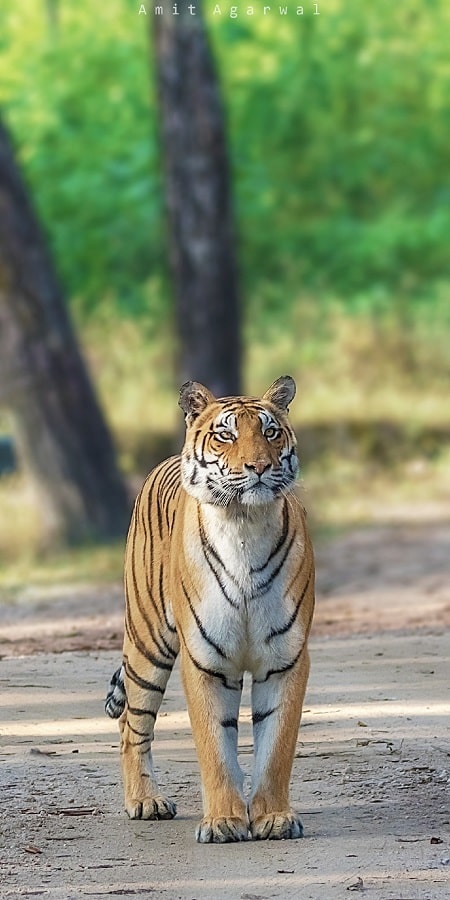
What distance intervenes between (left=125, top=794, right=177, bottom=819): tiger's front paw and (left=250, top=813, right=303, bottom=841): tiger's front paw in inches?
16.4

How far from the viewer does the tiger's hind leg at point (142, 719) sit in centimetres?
476

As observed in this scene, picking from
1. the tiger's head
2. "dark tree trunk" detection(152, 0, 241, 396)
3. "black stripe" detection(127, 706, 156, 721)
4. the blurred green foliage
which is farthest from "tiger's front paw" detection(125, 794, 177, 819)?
the blurred green foliage

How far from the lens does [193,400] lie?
4.61m

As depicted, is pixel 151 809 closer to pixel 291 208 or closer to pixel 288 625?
pixel 288 625

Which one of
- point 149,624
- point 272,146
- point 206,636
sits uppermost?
point 272,146

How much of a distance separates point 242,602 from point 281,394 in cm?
66

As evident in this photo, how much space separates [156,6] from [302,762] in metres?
11.0

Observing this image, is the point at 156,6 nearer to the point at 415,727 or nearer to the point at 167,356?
the point at 167,356

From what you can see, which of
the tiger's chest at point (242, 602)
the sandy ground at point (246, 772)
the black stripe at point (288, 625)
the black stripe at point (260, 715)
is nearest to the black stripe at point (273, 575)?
the tiger's chest at point (242, 602)

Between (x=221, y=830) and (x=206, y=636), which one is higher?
(x=206, y=636)

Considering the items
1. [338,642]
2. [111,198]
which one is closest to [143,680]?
[338,642]

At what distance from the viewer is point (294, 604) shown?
4.44 meters

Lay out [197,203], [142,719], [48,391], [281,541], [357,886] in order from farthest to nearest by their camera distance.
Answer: [197,203] → [48,391] → [142,719] → [281,541] → [357,886]

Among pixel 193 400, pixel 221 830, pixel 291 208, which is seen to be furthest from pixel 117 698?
pixel 291 208
